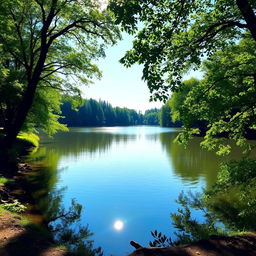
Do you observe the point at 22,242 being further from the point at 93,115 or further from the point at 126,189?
the point at 93,115

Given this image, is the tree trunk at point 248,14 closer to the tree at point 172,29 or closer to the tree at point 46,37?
the tree at point 172,29

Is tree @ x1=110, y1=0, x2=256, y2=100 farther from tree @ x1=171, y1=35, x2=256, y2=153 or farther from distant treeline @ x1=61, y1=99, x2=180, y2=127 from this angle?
distant treeline @ x1=61, y1=99, x2=180, y2=127

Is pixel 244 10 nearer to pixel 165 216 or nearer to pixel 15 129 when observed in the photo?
pixel 165 216

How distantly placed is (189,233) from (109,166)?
15.4 meters

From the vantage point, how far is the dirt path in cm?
596

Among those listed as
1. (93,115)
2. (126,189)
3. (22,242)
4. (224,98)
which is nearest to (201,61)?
(224,98)

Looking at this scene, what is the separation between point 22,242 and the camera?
642 centimetres

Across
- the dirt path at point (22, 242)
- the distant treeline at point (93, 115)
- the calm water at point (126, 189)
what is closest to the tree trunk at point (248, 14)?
the calm water at point (126, 189)

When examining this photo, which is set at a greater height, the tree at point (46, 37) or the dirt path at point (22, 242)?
the tree at point (46, 37)

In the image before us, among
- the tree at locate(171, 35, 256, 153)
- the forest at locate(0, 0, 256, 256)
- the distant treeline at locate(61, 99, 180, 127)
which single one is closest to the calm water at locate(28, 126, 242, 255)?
the forest at locate(0, 0, 256, 256)

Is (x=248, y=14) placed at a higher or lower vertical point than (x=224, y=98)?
higher

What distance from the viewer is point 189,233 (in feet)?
30.5

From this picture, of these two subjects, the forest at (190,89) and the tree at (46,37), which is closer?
the forest at (190,89)

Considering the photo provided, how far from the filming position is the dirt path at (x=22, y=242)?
5.96m
